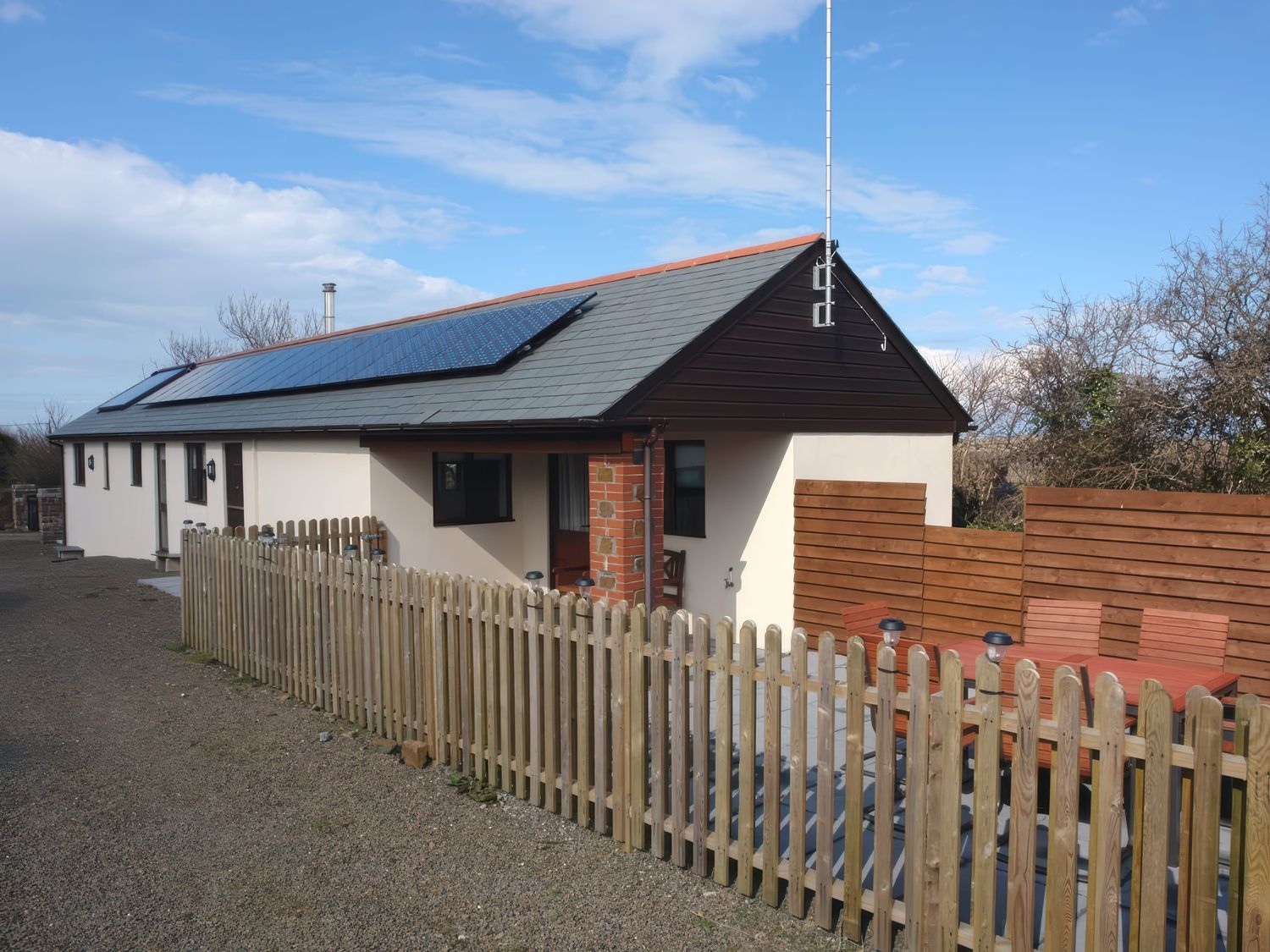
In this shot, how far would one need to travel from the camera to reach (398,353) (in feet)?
45.8

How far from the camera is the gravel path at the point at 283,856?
4074mm

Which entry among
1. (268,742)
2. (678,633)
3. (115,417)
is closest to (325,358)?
(115,417)

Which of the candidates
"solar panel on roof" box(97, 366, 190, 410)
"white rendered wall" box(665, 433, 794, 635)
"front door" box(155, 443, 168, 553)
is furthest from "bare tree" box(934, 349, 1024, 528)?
"solar panel on roof" box(97, 366, 190, 410)

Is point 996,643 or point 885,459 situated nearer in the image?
point 996,643

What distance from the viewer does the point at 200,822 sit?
5.28 m

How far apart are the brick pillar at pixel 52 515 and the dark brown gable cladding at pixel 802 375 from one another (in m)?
24.4

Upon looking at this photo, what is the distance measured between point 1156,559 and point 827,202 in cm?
519

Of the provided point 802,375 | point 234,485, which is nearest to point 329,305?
point 234,485

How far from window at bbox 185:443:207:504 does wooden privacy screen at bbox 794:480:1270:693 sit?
11.7 meters

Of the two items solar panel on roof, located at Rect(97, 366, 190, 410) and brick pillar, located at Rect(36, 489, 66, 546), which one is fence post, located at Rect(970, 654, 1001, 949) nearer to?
solar panel on roof, located at Rect(97, 366, 190, 410)

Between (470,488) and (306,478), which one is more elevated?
(306,478)

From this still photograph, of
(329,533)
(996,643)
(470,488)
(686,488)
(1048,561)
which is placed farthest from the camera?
(470,488)

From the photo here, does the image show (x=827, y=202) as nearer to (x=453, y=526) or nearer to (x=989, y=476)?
(x=453, y=526)

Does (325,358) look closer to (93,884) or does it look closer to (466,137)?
(466,137)
